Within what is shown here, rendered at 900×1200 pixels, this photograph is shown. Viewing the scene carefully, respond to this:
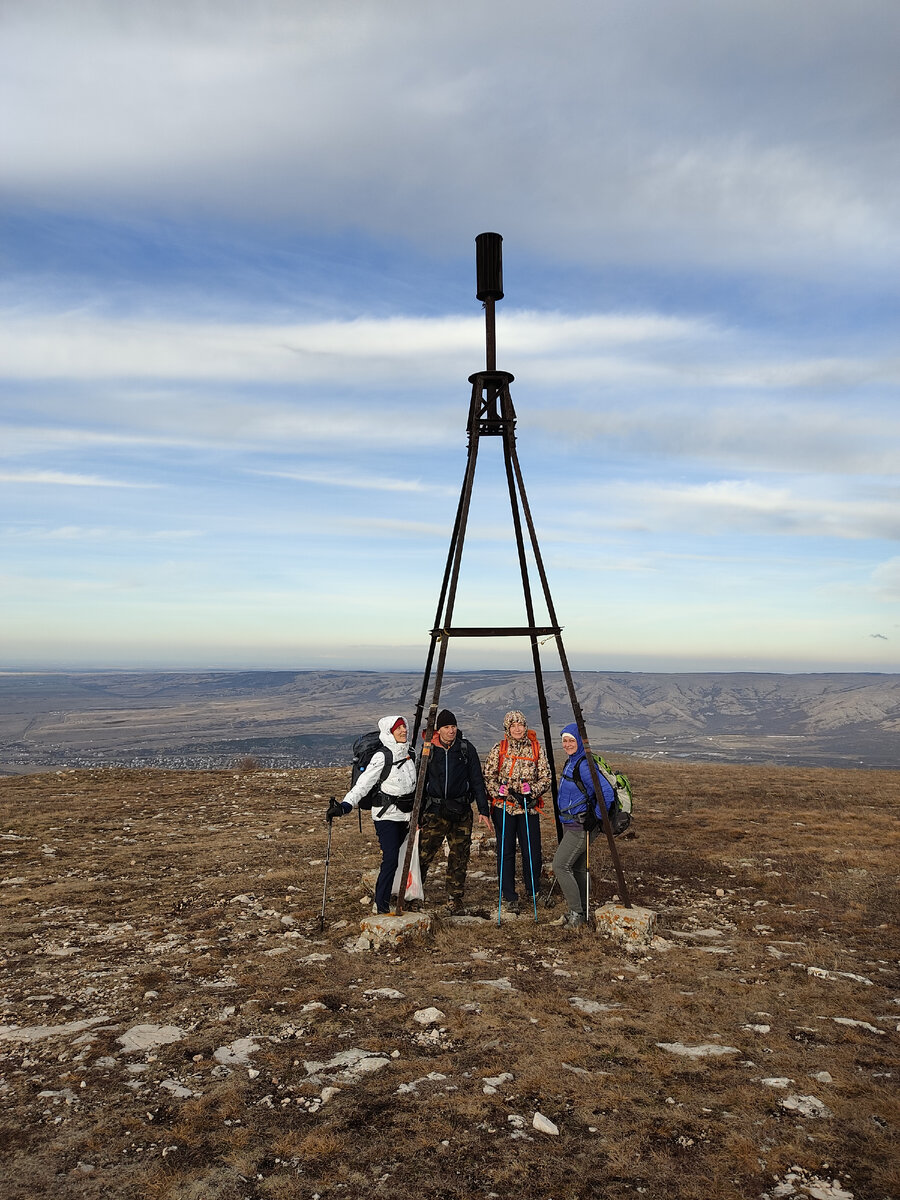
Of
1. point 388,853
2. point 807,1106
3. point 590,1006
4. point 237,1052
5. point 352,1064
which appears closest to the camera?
point 807,1106

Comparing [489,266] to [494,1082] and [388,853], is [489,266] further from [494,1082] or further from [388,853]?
[494,1082]

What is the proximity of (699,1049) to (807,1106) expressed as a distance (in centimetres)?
100

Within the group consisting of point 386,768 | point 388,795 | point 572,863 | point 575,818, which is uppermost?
point 386,768

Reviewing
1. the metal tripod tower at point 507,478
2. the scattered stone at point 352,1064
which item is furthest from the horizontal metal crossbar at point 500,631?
the scattered stone at point 352,1064

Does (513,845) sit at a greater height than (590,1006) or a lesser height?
greater

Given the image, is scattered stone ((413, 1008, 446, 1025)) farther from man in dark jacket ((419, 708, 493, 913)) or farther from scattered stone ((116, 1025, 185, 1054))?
man in dark jacket ((419, 708, 493, 913))

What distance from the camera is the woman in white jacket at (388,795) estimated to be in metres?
8.83

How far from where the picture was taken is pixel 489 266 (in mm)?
9852

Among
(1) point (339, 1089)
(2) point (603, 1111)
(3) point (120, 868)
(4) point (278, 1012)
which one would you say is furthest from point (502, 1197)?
(3) point (120, 868)

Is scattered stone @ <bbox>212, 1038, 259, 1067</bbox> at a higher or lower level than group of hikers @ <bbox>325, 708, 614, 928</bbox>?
lower

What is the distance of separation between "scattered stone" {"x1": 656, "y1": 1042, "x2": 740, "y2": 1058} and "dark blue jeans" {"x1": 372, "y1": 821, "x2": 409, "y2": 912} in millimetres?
3905

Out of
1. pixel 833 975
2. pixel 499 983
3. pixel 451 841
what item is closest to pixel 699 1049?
pixel 499 983

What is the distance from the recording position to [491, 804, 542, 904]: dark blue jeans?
9.66 meters

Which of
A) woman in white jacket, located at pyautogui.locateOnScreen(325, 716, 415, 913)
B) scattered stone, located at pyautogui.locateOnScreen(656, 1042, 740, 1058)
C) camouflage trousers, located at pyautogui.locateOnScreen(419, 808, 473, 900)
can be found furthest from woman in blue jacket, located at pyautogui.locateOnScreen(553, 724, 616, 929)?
scattered stone, located at pyautogui.locateOnScreen(656, 1042, 740, 1058)
